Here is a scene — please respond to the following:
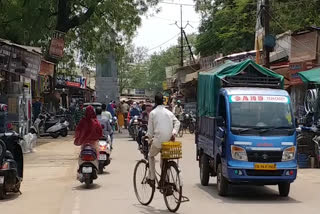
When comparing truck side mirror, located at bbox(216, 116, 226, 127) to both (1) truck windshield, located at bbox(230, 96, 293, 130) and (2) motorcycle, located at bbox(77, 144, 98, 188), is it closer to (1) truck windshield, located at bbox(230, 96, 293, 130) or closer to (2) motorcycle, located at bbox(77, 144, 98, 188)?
(1) truck windshield, located at bbox(230, 96, 293, 130)

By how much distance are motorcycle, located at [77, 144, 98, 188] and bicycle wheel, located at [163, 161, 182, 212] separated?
3138mm

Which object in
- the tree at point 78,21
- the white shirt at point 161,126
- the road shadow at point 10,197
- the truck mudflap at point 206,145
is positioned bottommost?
the road shadow at point 10,197

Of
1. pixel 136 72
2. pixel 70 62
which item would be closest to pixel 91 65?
pixel 70 62

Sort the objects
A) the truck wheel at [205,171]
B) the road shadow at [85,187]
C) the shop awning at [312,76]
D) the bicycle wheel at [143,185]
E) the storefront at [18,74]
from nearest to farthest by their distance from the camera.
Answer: the bicycle wheel at [143,185] < the road shadow at [85,187] < the truck wheel at [205,171] < the shop awning at [312,76] < the storefront at [18,74]

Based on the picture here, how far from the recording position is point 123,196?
10.2m

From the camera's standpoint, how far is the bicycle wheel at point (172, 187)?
8.14m

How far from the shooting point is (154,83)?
4122 inches

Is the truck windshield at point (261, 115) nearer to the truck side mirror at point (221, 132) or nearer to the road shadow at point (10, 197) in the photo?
the truck side mirror at point (221, 132)

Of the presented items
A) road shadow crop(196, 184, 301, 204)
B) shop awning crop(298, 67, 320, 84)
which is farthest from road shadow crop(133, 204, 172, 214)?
shop awning crop(298, 67, 320, 84)

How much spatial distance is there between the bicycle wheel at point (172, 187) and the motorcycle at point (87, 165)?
314 cm

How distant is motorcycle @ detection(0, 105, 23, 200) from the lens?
964 centimetres

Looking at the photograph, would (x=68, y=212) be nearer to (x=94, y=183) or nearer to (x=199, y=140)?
(x=94, y=183)

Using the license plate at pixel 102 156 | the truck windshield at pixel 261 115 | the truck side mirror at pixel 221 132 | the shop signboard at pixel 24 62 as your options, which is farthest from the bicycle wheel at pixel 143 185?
the shop signboard at pixel 24 62

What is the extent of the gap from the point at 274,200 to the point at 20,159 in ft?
16.2
